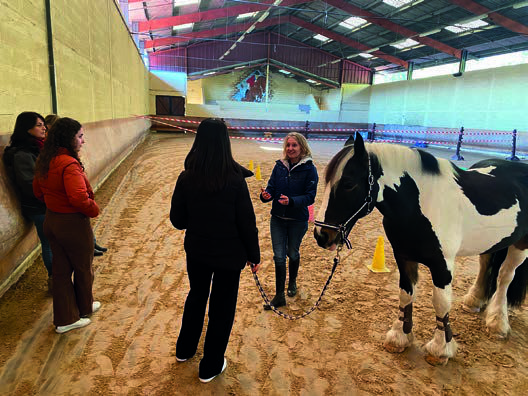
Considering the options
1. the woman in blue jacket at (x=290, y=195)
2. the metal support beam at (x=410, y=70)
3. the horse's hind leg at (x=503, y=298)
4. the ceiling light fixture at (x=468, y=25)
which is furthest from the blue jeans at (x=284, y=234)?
the metal support beam at (x=410, y=70)

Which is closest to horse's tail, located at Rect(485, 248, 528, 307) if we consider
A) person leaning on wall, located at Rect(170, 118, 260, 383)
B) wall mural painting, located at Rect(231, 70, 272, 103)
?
person leaning on wall, located at Rect(170, 118, 260, 383)

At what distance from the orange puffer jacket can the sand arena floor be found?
0.95 meters

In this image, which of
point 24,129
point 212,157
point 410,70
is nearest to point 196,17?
point 24,129

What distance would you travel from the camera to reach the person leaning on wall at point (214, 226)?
1771 mm

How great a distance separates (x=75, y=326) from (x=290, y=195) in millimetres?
1953

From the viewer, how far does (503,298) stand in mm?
2766

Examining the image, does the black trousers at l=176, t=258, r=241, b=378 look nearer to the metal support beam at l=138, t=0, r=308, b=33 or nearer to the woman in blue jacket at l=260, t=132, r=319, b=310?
the woman in blue jacket at l=260, t=132, r=319, b=310

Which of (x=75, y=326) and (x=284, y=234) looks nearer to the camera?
(x=75, y=326)

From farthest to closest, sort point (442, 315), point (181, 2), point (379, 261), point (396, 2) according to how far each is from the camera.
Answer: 1. point (396, 2)
2. point (181, 2)
3. point (379, 261)
4. point (442, 315)

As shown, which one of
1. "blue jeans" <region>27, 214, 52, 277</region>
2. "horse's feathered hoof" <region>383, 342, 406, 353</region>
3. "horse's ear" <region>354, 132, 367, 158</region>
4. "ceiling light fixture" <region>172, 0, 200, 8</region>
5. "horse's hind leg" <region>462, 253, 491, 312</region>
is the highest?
"ceiling light fixture" <region>172, 0, 200, 8</region>

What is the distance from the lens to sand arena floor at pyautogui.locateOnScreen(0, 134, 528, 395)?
2.04 m

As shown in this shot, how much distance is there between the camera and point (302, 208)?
9.36 feet

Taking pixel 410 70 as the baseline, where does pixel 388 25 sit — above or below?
above

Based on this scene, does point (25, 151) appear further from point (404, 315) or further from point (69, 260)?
point (404, 315)
